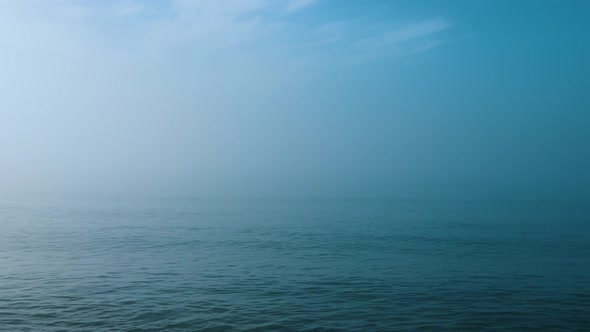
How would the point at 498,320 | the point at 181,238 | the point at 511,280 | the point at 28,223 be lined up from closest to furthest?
1. the point at 498,320
2. the point at 511,280
3. the point at 181,238
4. the point at 28,223

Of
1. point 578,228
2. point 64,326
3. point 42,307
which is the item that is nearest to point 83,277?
point 42,307

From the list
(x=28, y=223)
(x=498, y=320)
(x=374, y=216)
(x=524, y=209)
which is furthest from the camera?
(x=524, y=209)

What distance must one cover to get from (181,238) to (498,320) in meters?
30.2

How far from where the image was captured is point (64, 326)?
18.9 metres

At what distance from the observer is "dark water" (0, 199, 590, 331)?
20.2m

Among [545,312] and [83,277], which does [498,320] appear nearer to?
[545,312]

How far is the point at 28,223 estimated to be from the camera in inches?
2164

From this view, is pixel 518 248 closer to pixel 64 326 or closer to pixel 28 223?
pixel 64 326

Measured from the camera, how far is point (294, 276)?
28.1 meters

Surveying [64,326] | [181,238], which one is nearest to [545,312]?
[64,326]

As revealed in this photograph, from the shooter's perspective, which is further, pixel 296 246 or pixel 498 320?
pixel 296 246

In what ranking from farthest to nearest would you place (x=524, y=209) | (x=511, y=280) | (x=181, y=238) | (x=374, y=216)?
1. (x=524, y=209)
2. (x=374, y=216)
3. (x=181, y=238)
4. (x=511, y=280)

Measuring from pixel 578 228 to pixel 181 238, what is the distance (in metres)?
40.6

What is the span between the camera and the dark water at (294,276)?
20.2 metres
